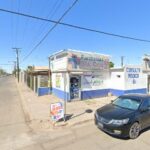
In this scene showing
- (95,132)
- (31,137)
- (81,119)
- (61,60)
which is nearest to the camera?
(31,137)

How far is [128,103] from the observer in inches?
276

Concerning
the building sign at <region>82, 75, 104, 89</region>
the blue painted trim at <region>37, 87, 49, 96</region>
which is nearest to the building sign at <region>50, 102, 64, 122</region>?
the building sign at <region>82, 75, 104, 89</region>

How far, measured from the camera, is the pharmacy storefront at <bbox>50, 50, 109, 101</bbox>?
13.4 m

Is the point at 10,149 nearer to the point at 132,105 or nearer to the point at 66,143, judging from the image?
the point at 66,143

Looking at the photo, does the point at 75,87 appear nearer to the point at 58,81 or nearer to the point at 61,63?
the point at 58,81

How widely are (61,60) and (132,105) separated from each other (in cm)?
917

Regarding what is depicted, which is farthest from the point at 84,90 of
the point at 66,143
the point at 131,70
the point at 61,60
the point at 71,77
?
the point at 66,143

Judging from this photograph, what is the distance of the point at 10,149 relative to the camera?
17.3ft

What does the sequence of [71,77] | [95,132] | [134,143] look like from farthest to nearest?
1. [71,77]
2. [95,132]
3. [134,143]

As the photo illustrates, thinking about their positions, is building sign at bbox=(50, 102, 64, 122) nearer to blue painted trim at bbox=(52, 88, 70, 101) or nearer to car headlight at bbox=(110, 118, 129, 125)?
car headlight at bbox=(110, 118, 129, 125)

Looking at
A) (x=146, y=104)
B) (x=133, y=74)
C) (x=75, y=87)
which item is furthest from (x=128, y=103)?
(x=133, y=74)

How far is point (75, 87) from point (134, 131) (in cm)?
807

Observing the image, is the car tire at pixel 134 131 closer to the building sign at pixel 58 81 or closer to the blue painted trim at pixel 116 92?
the blue painted trim at pixel 116 92

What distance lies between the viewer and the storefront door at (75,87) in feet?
44.5
